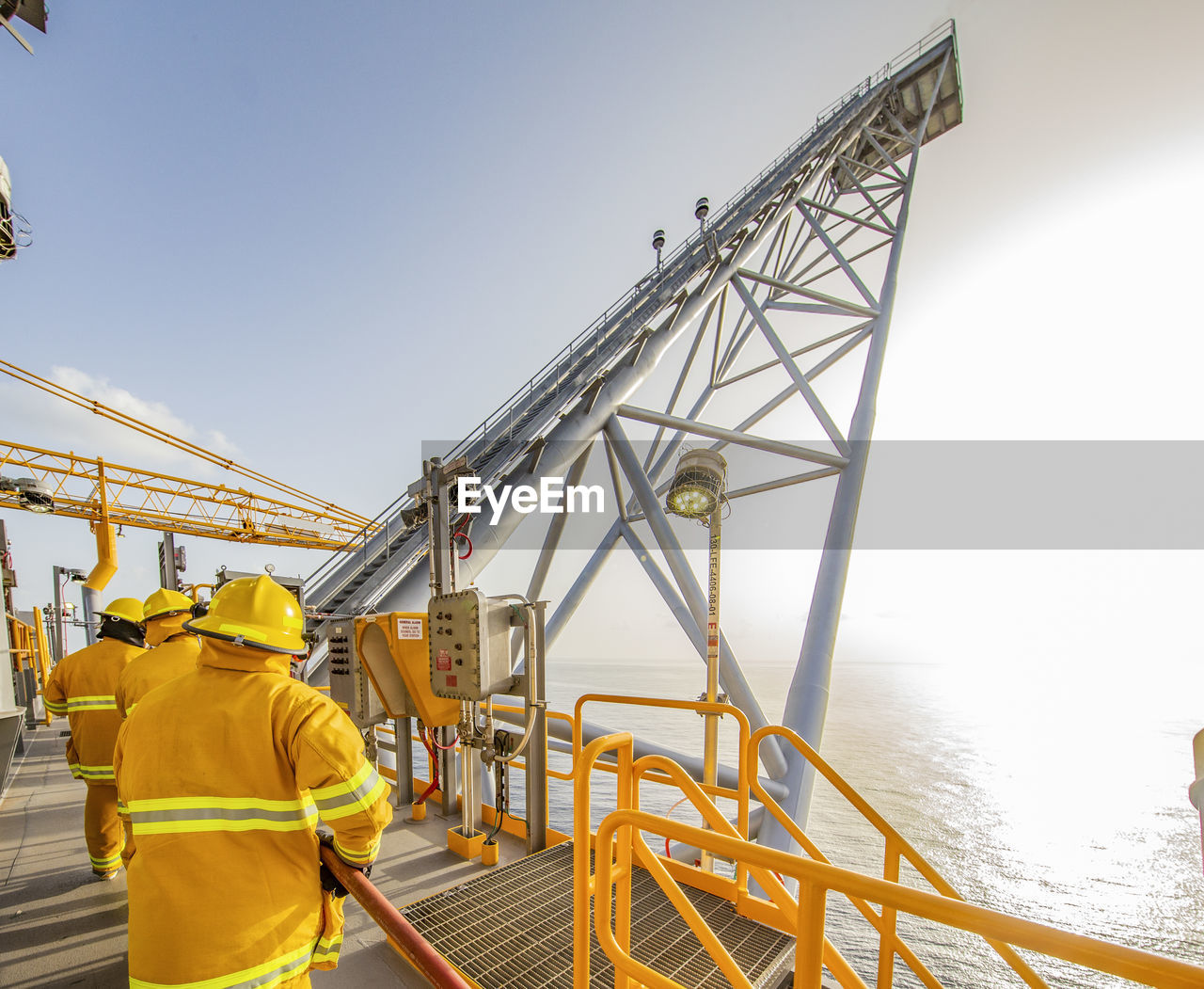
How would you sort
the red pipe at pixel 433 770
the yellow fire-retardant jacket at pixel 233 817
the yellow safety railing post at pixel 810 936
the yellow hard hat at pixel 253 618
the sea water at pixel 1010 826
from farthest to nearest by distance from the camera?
the sea water at pixel 1010 826, the red pipe at pixel 433 770, the yellow hard hat at pixel 253 618, the yellow fire-retardant jacket at pixel 233 817, the yellow safety railing post at pixel 810 936

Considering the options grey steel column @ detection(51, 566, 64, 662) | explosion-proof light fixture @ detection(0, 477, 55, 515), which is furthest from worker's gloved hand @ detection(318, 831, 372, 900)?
grey steel column @ detection(51, 566, 64, 662)

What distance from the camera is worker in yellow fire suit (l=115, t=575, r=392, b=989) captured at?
166 cm

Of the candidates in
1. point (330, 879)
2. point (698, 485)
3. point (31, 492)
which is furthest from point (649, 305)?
point (31, 492)

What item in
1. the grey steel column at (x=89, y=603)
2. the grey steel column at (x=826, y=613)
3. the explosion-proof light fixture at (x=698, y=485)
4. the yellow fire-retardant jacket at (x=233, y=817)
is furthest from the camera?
the grey steel column at (x=89, y=603)

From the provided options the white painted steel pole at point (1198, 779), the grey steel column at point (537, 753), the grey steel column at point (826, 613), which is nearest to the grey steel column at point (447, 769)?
the grey steel column at point (537, 753)

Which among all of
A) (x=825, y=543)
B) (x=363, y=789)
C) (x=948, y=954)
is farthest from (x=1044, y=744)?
(x=363, y=789)

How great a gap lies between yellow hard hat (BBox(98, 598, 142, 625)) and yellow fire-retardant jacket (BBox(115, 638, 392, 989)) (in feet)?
10.9

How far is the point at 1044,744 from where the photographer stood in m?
29.5

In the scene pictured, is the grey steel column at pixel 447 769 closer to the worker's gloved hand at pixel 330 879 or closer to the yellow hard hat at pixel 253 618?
the worker's gloved hand at pixel 330 879

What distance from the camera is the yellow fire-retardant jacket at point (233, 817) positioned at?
1.66 meters

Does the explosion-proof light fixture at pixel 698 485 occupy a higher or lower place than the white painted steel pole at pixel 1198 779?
higher

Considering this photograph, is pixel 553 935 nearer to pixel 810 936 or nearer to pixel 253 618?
pixel 810 936

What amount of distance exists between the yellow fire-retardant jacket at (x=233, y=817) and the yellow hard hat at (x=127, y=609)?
3311 millimetres

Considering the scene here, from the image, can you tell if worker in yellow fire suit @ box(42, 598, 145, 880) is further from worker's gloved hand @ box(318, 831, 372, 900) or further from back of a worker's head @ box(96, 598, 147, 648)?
worker's gloved hand @ box(318, 831, 372, 900)
